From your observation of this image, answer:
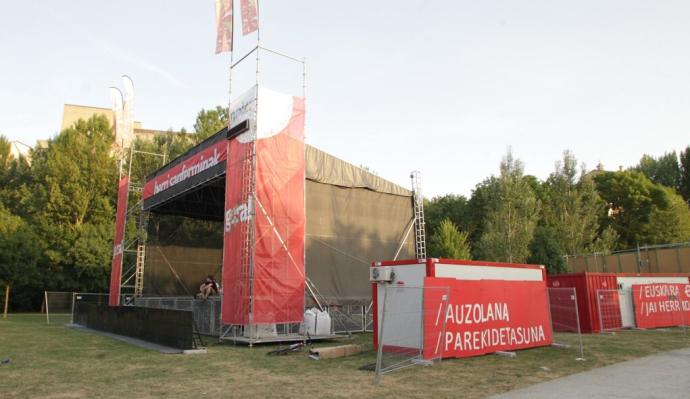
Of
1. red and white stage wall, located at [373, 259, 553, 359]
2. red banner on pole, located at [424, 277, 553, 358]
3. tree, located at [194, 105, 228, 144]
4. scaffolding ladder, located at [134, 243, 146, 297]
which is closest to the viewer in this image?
red and white stage wall, located at [373, 259, 553, 359]

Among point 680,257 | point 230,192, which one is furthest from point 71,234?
point 680,257

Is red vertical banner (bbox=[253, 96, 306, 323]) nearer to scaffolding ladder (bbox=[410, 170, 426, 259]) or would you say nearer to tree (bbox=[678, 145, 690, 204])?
scaffolding ladder (bbox=[410, 170, 426, 259])

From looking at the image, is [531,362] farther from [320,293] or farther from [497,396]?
[320,293]

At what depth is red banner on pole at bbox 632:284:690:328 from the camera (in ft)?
60.0

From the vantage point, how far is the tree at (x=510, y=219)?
3094 centimetres

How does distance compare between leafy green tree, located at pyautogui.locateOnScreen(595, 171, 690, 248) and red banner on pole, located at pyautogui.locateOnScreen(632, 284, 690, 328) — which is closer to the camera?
red banner on pole, located at pyautogui.locateOnScreen(632, 284, 690, 328)

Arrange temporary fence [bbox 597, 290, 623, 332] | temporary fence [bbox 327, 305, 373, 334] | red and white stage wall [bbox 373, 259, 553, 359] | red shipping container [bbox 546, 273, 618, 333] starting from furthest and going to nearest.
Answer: temporary fence [bbox 597, 290, 623, 332] → red shipping container [bbox 546, 273, 618, 333] → temporary fence [bbox 327, 305, 373, 334] → red and white stage wall [bbox 373, 259, 553, 359]

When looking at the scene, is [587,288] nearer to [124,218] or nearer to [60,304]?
[124,218]

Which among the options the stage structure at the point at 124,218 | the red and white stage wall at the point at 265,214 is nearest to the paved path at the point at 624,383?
the red and white stage wall at the point at 265,214

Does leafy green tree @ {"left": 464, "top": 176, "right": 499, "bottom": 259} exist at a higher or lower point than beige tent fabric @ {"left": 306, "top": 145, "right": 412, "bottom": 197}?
higher

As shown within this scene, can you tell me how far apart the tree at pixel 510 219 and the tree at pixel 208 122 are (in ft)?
75.6

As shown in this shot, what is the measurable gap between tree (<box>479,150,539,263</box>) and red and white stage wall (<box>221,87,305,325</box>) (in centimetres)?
1981

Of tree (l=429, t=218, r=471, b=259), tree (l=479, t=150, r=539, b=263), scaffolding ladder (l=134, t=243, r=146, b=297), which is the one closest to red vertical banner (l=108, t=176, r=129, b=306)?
scaffolding ladder (l=134, t=243, r=146, b=297)

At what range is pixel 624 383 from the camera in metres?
7.95
